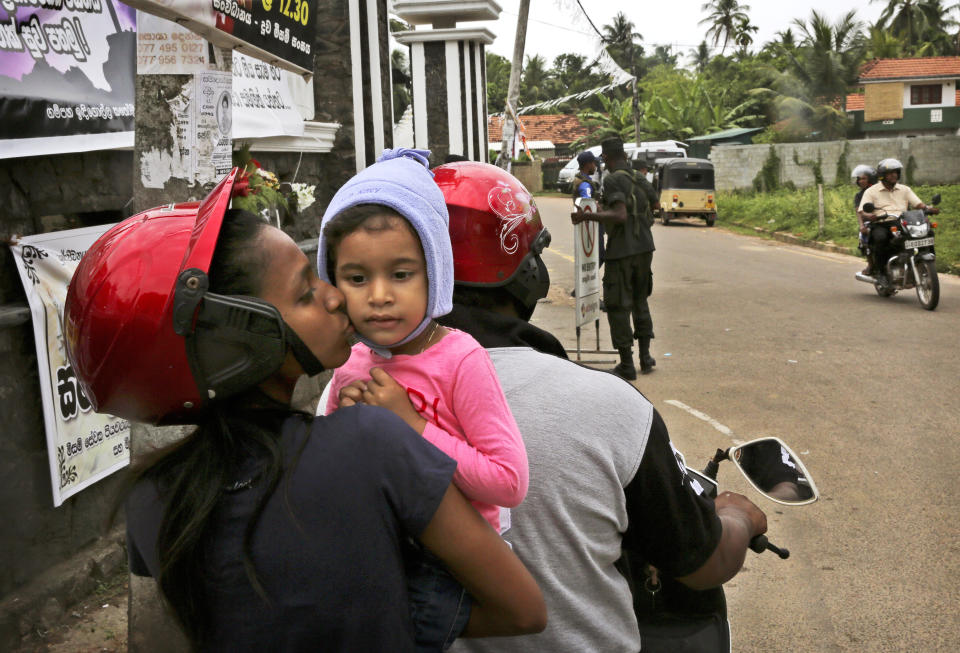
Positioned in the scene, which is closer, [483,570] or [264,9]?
[483,570]

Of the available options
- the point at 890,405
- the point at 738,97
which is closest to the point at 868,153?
the point at 738,97

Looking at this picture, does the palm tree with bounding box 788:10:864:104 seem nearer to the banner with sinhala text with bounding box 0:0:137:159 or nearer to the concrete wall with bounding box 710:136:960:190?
the concrete wall with bounding box 710:136:960:190

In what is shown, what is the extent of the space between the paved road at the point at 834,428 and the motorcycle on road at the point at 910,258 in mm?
257

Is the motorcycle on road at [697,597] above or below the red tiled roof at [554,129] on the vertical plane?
below

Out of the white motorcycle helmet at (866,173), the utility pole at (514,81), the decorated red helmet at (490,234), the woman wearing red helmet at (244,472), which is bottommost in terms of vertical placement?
the woman wearing red helmet at (244,472)

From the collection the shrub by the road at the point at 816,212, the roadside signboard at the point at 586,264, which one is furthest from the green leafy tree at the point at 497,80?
the roadside signboard at the point at 586,264

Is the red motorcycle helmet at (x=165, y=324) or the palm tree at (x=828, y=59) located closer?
the red motorcycle helmet at (x=165, y=324)

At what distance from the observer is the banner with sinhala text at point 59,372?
4062 millimetres

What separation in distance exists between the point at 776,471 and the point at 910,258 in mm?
10210

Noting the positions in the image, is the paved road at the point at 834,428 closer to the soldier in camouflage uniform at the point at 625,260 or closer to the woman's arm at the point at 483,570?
the soldier in camouflage uniform at the point at 625,260

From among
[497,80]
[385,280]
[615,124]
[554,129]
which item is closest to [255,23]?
[385,280]

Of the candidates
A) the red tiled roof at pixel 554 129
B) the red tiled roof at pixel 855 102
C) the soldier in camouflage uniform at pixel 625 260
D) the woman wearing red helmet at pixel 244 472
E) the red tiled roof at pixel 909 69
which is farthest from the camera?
the red tiled roof at pixel 554 129

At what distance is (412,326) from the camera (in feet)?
5.37

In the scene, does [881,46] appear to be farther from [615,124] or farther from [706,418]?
[706,418]
